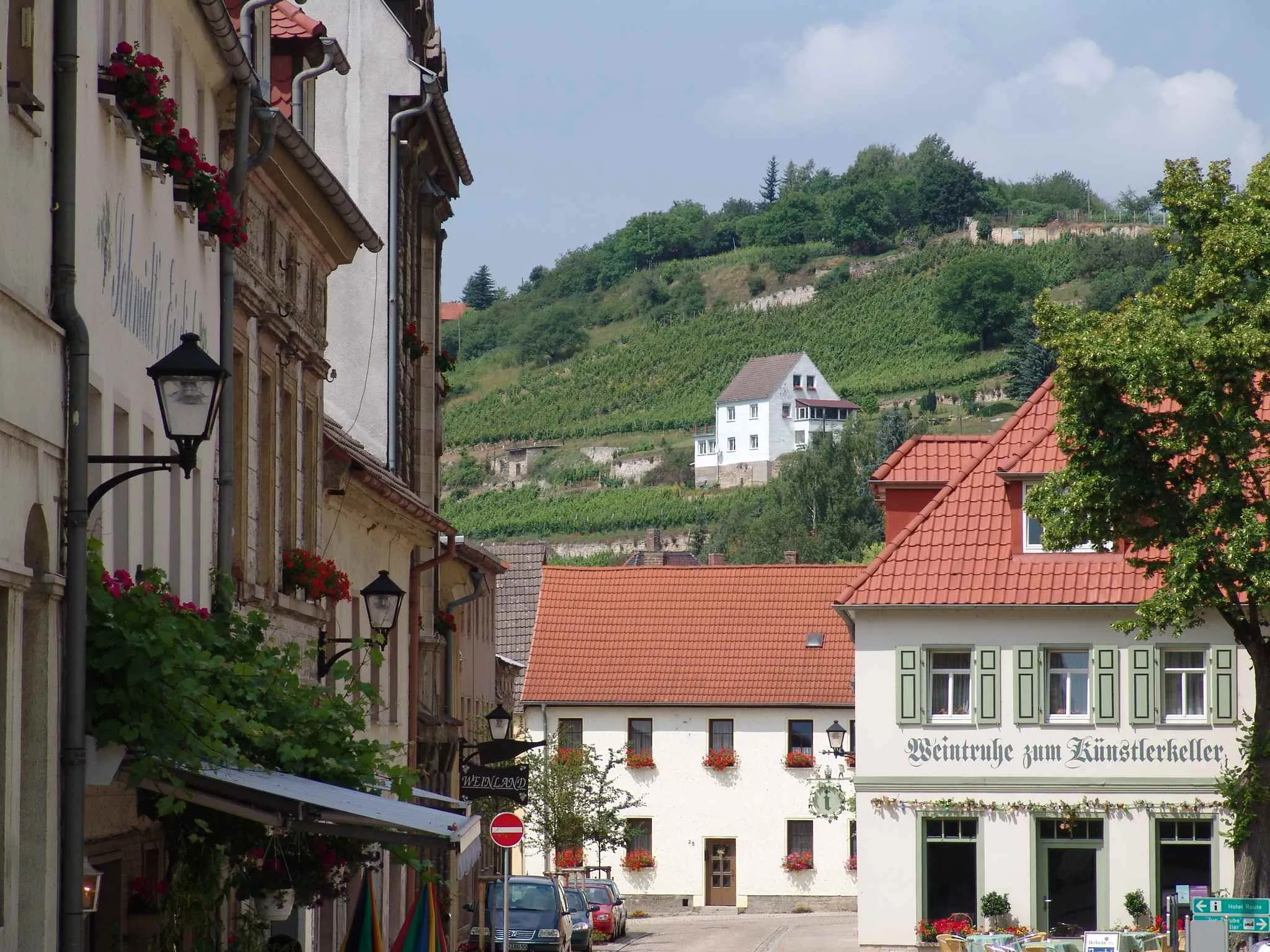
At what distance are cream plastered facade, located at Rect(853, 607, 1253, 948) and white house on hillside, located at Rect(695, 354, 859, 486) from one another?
151 meters

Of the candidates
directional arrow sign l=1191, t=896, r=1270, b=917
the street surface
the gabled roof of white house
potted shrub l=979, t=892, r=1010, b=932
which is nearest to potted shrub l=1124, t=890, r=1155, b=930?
potted shrub l=979, t=892, r=1010, b=932

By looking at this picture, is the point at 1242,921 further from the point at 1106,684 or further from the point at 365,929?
the point at 1106,684

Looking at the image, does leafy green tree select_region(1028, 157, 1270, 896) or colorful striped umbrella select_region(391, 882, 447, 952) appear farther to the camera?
leafy green tree select_region(1028, 157, 1270, 896)

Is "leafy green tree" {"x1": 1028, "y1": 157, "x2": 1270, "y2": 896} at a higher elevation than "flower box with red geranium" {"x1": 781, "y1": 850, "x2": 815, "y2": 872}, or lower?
higher

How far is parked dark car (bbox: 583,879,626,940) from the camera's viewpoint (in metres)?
42.3

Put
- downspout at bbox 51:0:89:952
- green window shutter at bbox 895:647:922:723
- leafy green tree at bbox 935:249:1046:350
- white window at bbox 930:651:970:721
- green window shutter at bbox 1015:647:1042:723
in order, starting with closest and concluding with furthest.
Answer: downspout at bbox 51:0:89:952, green window shutter at bbox 1015:647:1042:723, green window shutter at bbox 895:647:922:723, white window at bbox 930:651:970:721, leafy green tree at bbox 935:249:1046:350

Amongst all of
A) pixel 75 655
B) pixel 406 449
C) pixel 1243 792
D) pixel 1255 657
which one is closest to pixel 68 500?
pixel 75 655

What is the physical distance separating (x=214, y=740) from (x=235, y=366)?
249 inches

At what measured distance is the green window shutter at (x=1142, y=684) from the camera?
35.4m

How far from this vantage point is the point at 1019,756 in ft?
117

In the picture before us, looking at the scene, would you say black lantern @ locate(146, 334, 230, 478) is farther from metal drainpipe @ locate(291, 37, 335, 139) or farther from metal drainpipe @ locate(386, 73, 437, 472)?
metal drainpipe @ locate(386, 73, 437, 472)

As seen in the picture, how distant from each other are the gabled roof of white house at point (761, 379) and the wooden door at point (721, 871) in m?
135

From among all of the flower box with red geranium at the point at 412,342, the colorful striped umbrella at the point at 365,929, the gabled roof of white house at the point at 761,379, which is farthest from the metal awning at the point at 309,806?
the gabled roof of white house at the point at 761,379

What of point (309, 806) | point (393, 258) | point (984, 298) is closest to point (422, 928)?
point (309, 806)
